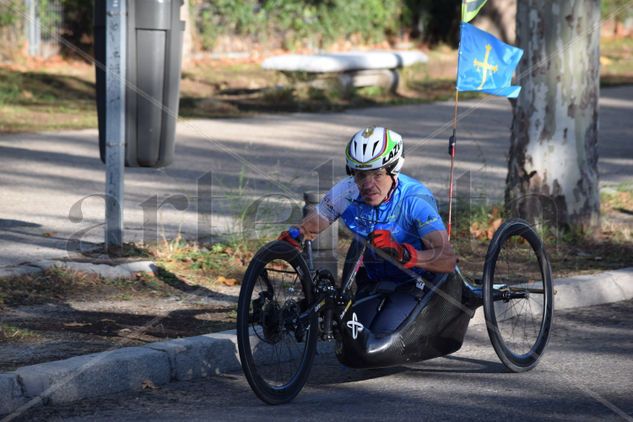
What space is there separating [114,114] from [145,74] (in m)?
0.37

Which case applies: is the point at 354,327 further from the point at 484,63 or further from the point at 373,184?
the point at 484,63

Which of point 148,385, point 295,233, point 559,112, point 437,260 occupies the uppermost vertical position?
point 559,112

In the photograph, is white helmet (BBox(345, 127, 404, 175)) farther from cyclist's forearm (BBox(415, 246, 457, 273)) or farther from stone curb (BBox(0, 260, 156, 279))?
stone curb (BBox(0, 260, 156, 279))

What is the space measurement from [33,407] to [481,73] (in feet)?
12.0

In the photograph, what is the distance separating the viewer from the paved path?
8.98m

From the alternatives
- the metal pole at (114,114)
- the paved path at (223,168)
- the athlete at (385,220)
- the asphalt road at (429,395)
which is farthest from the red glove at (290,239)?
the paved path at (223,168)

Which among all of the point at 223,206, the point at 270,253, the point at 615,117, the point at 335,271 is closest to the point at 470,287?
the point at 270,253

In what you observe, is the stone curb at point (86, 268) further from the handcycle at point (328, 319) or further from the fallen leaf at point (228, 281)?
the handcycle at point (328, 319)

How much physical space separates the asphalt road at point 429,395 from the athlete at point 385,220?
386 millimetres

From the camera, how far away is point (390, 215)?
556cm

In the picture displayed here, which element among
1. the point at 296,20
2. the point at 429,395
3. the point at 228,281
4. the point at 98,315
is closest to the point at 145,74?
the point at 228,281

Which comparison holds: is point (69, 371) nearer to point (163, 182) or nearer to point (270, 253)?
point (270, 253)

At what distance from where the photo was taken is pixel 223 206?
996 centimetres

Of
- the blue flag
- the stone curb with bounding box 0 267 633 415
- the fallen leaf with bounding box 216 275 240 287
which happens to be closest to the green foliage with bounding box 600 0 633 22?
the blue flag
